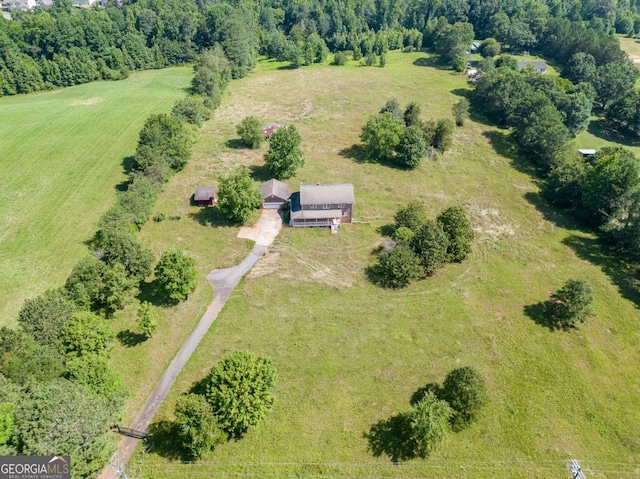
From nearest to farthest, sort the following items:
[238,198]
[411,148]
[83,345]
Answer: [83,345]
[238,198]
[411,148]

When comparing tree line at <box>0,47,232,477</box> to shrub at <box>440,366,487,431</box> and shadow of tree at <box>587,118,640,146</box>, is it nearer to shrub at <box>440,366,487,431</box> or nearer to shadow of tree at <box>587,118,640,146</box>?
shrub at <box>440,366,487,431</box>

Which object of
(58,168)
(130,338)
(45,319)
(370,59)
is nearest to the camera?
(45,319)

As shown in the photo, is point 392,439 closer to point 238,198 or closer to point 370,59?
point 238,198

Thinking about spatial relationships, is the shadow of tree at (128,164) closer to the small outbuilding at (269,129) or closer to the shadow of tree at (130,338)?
the small outbuilding at (269,129)

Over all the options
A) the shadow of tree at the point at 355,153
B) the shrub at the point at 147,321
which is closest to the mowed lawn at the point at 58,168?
the shrub at the point at 147,321

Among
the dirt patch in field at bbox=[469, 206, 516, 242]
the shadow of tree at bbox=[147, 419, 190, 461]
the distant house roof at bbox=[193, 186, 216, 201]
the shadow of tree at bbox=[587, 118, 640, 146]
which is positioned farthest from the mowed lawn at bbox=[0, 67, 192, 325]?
the shadow of tree at bbox=[587, 118, 640, 146]

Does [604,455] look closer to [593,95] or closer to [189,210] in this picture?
[189,210]

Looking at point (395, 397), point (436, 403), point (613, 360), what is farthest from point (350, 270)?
point (613, 360)
